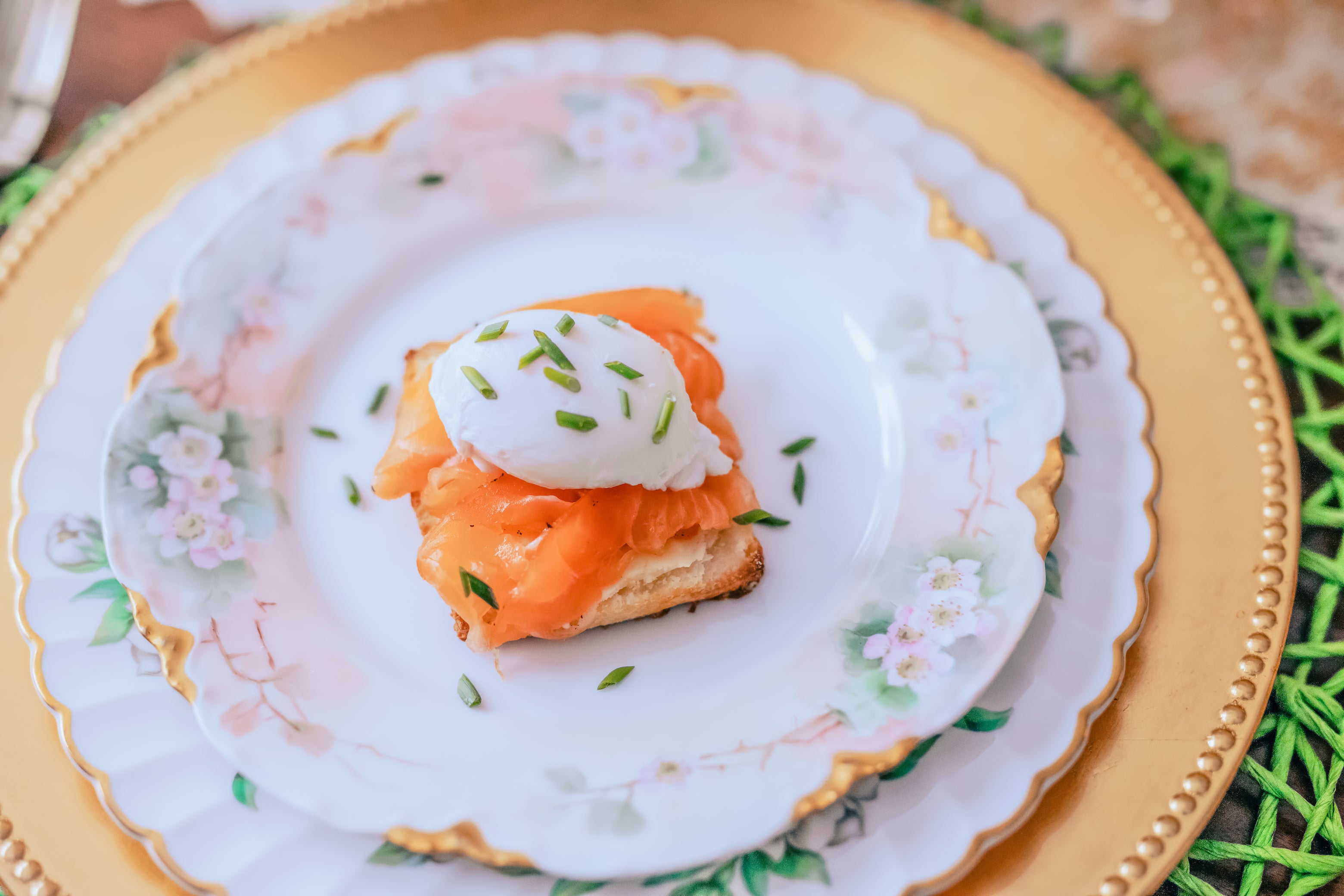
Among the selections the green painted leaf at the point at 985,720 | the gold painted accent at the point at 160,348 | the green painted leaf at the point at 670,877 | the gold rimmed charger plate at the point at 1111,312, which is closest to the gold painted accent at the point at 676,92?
the gold rimmed charger plate at the point at 1111,312

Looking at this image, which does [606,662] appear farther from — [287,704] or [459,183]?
[459,183]

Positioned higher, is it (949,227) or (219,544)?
(949,227)

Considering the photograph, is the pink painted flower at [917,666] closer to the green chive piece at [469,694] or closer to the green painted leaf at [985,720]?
the green painted leaf at [985,720]

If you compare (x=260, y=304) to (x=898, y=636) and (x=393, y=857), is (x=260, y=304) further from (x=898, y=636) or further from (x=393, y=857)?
(x=898, y=636)

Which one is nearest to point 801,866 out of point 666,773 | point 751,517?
point 666,773

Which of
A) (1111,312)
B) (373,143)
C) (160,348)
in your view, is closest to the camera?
(160,348)

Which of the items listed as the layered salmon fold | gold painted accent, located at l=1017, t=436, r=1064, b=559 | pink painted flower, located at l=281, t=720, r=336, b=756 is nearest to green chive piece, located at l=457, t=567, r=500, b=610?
the layered salmon fold

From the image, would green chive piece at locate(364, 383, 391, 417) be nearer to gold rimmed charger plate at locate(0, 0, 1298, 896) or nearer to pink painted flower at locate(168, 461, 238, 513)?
pink painted flower at locate(168, 461, 238, 513)
